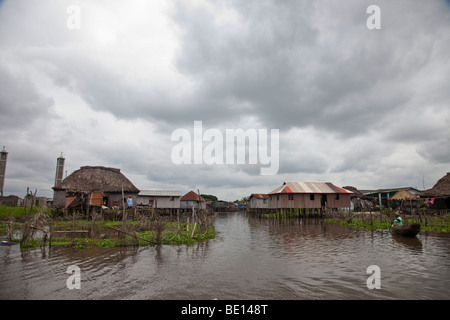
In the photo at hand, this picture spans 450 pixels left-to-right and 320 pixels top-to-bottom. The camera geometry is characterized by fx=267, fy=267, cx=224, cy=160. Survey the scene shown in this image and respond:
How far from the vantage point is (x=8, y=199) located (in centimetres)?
2975

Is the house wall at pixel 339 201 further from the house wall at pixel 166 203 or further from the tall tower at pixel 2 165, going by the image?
the tall tower at pixel 2 165

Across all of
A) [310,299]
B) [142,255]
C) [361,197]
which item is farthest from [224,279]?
[361,197]

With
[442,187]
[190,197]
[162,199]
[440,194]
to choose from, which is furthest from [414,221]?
[190,197]

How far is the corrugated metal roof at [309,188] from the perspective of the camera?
122 feet

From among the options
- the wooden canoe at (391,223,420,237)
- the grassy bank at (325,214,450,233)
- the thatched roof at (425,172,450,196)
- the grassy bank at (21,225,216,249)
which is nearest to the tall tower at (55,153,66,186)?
the grassy bank at (21,225,216,249)

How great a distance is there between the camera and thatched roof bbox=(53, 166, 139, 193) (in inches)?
1171

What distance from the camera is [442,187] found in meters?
30.7

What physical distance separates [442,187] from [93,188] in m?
39.4

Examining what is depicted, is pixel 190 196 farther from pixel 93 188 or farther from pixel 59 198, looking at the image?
pixel 59 198

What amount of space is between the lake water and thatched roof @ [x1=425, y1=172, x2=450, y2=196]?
69.0 feet

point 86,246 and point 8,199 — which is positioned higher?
point 8,199
